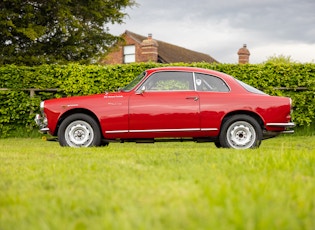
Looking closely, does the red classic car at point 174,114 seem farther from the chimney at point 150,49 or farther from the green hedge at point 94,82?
the chimney at point 150,49

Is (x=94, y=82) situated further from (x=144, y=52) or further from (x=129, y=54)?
(x=129, y=54)

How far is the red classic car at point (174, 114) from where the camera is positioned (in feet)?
29.3

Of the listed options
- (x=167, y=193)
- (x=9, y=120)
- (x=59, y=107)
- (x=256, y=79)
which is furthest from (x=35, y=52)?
(x=167, y=193)

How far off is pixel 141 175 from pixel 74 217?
1.50 metres

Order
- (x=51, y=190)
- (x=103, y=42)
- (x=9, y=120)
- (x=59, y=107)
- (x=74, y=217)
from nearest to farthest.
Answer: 1. (x=74, y=217)
2. (x=51, y=190)
3. (x=59, y=107)
4. (x=9, y=120)
5. (x=103, y=42)

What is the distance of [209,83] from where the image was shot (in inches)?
363

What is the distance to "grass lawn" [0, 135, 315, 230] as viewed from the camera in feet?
8.38

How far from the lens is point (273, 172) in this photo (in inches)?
169

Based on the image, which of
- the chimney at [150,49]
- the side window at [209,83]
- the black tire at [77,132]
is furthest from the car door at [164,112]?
the chimney at [150,49]

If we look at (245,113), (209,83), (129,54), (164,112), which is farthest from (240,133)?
(129,54)

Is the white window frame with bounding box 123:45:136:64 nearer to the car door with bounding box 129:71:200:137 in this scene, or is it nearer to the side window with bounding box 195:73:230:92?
the side window with bounding box 195:73:230:92

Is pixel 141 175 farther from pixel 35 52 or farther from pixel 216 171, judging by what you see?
pixel 35 52

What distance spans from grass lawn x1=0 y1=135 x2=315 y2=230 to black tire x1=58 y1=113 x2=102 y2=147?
3907 millimetres

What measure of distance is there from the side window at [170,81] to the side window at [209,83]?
14cm
